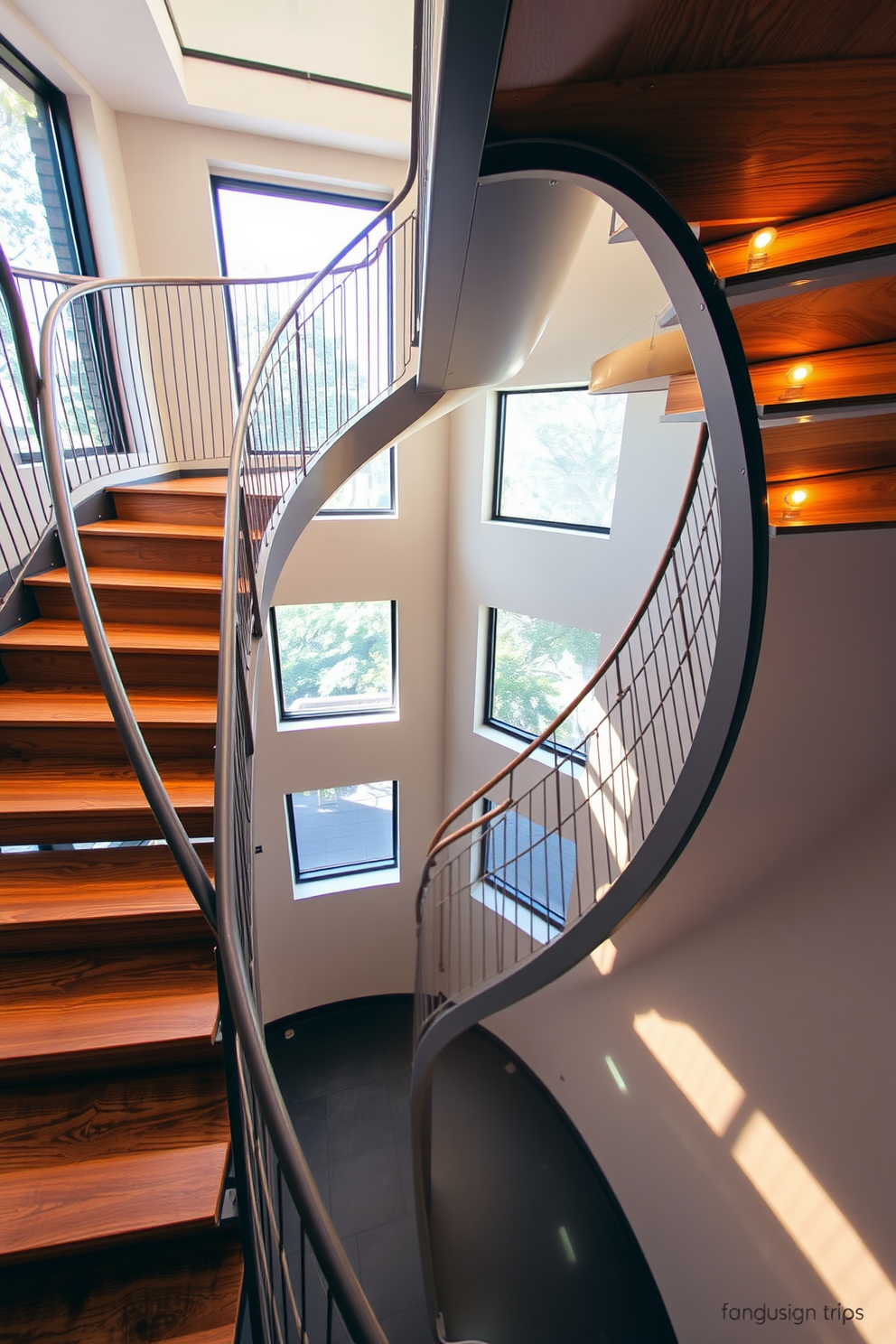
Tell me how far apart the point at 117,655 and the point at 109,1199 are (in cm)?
167

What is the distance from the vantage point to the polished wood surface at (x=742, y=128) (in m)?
0.90

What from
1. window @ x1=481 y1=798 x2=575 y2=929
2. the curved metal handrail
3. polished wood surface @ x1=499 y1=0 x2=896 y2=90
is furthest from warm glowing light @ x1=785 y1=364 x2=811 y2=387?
window @ x1=481 y1=798 x2=575 y2=929

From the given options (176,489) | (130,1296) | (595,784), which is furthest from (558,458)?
(130,1296)

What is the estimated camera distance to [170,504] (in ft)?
9.96

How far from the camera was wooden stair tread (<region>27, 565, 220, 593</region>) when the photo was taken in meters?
2.42

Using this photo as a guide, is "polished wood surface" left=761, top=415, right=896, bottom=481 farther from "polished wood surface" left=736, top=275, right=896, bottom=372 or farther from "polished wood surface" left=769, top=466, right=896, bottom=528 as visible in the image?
"polished wood surface" left=736, top=275, right=896, bottom=372

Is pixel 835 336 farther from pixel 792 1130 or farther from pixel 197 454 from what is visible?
pixel 197 454

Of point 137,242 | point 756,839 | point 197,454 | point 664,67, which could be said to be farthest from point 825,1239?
point 137,242

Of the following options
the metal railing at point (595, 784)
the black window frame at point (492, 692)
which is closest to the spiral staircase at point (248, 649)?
the metal railing at point (595, 784)

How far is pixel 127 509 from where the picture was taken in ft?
10.2

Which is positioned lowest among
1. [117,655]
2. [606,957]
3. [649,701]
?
[606,957]

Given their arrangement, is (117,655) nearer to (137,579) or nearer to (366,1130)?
(137,579)

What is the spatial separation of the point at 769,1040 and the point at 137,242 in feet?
19.3

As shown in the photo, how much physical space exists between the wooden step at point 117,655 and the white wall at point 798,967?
2182mm
